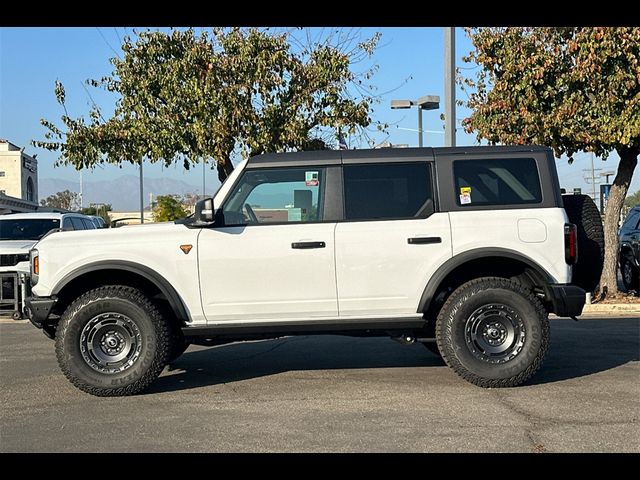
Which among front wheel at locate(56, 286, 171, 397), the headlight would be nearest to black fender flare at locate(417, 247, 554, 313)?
front wheel at locate(56, 286, 171, 397)

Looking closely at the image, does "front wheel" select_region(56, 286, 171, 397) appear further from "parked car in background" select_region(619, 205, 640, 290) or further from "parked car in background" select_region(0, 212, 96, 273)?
"parked car in background" select_region(619, 205, 640, 290)

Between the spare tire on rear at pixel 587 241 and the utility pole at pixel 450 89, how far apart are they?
5.07 m

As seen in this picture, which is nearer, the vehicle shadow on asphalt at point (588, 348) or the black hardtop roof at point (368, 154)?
the black hardtop roof at point (368, 154)

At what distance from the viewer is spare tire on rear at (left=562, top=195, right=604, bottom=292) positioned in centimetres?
711

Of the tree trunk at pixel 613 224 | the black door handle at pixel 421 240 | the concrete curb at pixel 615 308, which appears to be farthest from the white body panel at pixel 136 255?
the tree trunk at pixel 613 224

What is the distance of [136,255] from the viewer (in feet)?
Result: 21.6

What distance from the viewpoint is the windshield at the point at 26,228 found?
13.6 metres

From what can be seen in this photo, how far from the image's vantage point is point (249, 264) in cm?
658

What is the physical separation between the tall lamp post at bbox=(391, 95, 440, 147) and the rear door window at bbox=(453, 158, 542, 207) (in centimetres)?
1096

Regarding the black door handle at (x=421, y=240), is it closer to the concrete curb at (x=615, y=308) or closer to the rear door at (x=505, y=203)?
the rear door at (x=505, y=203)
